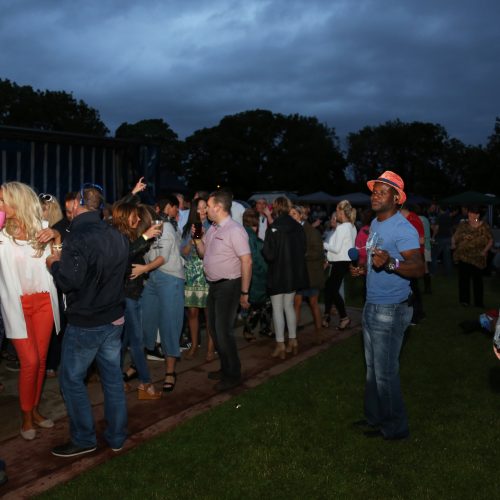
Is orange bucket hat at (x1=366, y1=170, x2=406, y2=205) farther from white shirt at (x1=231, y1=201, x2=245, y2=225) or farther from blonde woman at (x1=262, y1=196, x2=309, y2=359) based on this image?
white shirt at (x1=231, y1=201, x2=245, y2=225)

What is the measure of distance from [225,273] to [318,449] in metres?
1.96

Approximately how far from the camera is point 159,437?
167 inches

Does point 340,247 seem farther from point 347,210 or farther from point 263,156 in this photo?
point 263,156

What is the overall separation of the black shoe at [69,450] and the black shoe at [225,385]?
1.69 meters

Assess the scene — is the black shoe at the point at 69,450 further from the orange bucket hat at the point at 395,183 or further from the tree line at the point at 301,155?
the tree line at the point at 301,155

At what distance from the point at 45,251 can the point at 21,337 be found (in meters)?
0.71

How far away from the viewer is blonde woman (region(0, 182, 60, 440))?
3840 mm

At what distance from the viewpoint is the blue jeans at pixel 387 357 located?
13.0ft

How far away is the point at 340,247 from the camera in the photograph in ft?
25.6

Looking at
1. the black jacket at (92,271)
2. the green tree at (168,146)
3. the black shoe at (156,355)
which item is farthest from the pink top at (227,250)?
the green tree at (168,146)

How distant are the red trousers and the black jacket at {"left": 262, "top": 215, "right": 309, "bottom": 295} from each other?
3.04m

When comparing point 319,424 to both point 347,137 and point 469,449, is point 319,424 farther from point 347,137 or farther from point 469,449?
point 347,137

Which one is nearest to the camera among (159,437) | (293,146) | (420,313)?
(159,437)

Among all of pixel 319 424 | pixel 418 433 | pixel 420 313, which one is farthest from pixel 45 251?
pixel 420 313
